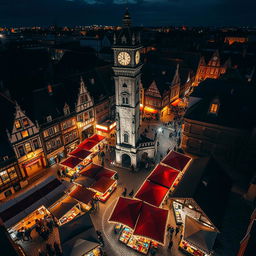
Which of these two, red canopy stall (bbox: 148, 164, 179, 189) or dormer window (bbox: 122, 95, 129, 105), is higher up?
dormer window (bbox: 122, 95, 129, 105)

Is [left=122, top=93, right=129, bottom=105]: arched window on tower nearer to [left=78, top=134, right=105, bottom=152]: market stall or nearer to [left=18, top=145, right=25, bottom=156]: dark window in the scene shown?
[left=78, top=134, right=105, bottom=152]: market stall

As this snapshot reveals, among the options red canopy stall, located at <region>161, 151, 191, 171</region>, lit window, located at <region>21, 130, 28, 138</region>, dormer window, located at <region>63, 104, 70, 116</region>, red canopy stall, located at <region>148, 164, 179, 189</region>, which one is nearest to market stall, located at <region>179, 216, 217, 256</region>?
red canopy stall, located at <region>148, 164, 179, 189</region>

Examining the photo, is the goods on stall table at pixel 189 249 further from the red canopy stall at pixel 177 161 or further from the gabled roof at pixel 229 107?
the gabled roof at pixel 229 107

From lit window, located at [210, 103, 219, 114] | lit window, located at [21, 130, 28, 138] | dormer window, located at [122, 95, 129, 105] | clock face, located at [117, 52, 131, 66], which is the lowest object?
lit window, located at [21, 130, 28, 138]

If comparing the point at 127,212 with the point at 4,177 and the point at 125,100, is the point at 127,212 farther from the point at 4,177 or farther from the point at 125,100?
the point at 4,177

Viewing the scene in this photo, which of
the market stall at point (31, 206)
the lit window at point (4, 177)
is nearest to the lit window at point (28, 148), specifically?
the lit window at point (4, 177)

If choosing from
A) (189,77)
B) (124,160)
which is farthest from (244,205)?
(189,77)

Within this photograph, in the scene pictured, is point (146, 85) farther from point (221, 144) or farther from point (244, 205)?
point (244, 205)
